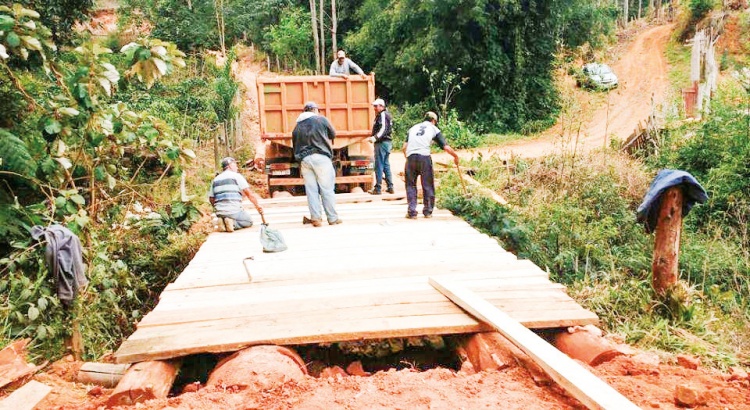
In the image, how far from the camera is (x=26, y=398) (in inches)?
129

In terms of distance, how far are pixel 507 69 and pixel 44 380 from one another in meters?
18.7

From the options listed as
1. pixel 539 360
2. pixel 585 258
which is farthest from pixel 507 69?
pixel 539 360

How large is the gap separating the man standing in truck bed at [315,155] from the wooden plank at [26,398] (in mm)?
4205

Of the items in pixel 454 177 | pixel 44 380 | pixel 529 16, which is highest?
pixel 529 16

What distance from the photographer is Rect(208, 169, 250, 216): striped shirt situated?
23.3 ft

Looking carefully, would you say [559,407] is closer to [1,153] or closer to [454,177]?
[1,153]

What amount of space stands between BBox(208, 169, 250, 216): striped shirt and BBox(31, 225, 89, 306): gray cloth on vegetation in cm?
238

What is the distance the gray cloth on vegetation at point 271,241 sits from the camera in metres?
5.97

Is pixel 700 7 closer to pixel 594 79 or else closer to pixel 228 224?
pixel 594 79

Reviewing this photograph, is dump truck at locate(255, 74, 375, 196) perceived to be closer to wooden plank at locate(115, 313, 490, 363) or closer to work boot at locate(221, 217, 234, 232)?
work boot at locate(221, 217, 234, 232)

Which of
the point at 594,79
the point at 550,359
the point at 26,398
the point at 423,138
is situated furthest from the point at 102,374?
the point at 594,79

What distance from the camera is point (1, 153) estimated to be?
17.6 ft

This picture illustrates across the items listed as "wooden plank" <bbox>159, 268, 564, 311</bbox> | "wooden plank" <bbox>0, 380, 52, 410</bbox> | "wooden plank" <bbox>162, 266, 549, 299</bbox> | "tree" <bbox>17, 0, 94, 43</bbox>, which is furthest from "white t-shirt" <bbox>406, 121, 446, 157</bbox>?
"tree" <bbox>17, 0, 94, 43</bbox>

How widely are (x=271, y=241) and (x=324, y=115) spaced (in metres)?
4.90
